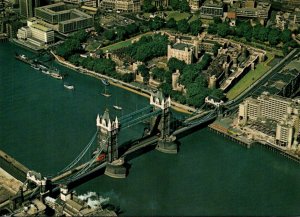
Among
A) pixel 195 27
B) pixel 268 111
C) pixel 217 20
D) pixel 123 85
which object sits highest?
pixel 217 20

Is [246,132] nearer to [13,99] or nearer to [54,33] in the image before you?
[13,99]

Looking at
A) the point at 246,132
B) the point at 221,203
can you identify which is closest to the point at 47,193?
the point at 221,203

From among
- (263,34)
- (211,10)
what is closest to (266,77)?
(263,34)

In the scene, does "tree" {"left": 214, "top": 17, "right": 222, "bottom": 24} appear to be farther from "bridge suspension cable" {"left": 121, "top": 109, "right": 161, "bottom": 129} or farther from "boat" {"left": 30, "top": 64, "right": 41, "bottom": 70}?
"bridge suspension cable" {"left": 121, "top": 109, "right": 161, "bottom": 129}

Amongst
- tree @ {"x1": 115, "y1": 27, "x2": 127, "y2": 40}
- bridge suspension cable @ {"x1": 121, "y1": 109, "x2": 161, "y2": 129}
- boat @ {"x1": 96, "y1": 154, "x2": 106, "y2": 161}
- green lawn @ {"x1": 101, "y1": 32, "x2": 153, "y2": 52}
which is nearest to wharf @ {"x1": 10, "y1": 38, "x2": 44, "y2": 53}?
green lawn @ {"x1": 101, "y1": 32, "x2": 153, "y2": 52}

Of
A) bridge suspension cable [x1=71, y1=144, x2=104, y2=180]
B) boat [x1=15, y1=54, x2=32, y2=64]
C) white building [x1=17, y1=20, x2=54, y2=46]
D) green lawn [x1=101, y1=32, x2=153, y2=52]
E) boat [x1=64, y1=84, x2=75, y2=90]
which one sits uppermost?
white building [x1=17, y1=20, x2=54, y2=46]

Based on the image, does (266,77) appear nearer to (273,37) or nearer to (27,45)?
(273,37)
